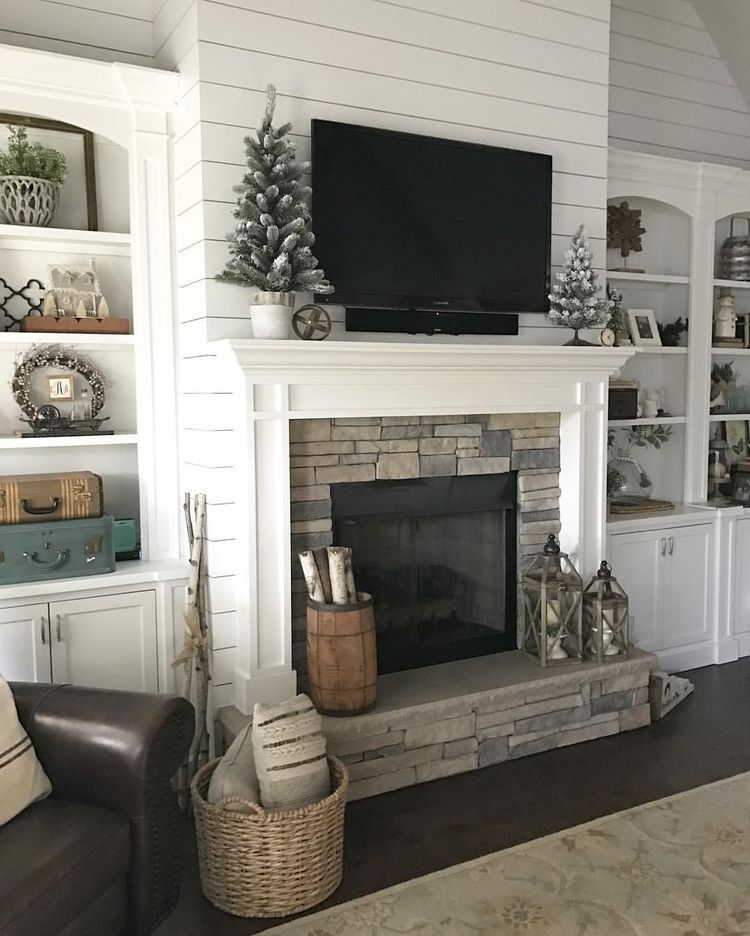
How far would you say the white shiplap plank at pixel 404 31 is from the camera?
3006 mm

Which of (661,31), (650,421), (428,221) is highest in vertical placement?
(661,31)

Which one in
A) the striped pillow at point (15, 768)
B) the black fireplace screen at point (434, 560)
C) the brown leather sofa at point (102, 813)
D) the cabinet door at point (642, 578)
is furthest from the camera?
the cabinet door at point (642, 578)

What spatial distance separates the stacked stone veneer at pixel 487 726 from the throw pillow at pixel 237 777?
1.28 ft

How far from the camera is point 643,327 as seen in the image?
4.43 meters

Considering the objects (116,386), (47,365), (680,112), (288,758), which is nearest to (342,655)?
(288,758)

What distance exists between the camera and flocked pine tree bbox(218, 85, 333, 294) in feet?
9.35

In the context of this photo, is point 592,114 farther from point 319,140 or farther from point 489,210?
point 319,140

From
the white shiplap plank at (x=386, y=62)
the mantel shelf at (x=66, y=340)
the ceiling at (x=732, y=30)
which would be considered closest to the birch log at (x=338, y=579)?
the mantel shelf at (x=66, y=340)

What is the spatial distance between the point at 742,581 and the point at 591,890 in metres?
2.46

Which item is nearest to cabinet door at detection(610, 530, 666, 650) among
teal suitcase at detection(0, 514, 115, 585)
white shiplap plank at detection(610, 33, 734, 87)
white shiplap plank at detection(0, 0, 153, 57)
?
teal suitcase at detection(0, 514, 115, 585)

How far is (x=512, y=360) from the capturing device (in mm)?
3377

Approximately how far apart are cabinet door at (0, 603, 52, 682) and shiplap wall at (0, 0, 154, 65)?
6.63 ft

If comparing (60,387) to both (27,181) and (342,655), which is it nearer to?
(27,181)

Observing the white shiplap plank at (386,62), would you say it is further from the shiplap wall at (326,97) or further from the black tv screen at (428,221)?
the black tv screen at (428,221)
